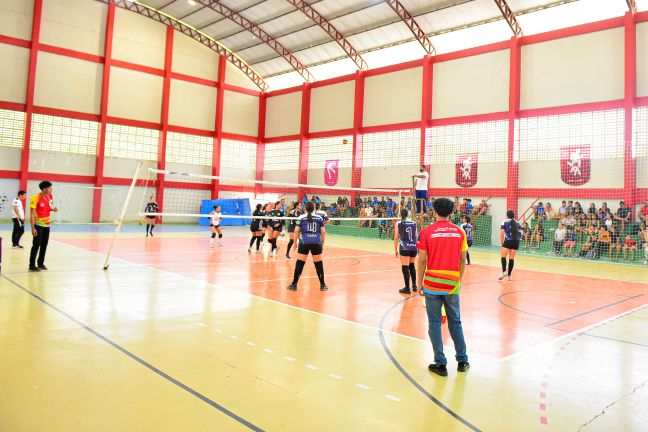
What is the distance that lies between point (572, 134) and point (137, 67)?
2491cm

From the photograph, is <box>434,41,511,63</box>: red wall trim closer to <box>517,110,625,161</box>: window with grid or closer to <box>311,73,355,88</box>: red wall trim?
<box>517,110,625,161</box>: window with grid

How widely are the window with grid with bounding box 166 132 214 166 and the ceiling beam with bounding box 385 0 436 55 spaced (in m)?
15.5

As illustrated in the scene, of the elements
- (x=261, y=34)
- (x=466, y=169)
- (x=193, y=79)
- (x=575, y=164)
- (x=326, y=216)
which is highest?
(x=261, y=34)

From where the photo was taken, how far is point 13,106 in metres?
24.6

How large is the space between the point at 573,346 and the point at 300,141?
89.4ft

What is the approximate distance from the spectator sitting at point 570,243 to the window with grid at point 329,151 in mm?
13824

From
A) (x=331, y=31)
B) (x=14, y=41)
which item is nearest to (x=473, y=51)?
(x=331, y=31)

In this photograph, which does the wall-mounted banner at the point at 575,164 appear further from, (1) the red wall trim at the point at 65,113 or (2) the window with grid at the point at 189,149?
(1) the red wall trim at the point at 65,113

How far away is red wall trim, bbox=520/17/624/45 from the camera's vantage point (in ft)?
62.4

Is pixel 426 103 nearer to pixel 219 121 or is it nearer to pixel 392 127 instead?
pixel 392 127

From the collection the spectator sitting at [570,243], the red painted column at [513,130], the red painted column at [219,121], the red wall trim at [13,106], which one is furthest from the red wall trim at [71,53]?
the spectator sitting at [570,243]

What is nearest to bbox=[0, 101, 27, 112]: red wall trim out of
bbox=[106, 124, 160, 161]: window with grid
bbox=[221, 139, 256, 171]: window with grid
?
bbox=[106, 124, 160, 161]: window with grid

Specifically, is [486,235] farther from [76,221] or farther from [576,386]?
[76,221]

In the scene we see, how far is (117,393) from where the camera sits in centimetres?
357
